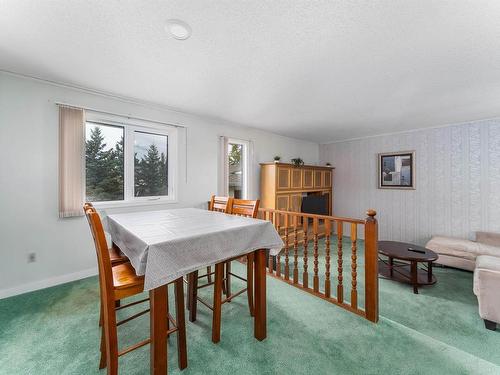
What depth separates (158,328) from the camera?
3.95 ft

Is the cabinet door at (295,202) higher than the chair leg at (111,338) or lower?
higher

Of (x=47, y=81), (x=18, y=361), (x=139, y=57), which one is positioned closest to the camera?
(x=18, y=361)

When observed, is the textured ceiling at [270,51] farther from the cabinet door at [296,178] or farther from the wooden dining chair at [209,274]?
the cabinet door at [296,178]

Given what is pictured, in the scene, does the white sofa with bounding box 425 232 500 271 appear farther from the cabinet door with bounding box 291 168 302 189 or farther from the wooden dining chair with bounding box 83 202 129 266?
the wooden dining chair with bounding box 83 202 129 266

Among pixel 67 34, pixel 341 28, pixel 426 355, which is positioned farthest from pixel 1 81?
pixel 426 355

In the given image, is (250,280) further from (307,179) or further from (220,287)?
(307,179)

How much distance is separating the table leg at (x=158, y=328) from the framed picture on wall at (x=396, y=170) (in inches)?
201

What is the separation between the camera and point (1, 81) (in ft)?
7.53

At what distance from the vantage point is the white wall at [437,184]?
3768 mm

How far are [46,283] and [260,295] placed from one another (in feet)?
8.49

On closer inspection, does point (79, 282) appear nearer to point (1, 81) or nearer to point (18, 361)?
point (18, 361)

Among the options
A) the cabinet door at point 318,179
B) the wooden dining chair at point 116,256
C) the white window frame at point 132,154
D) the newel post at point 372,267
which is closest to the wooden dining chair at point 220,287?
the wooden dining chair at point 116,256

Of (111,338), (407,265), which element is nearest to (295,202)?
(407,265)

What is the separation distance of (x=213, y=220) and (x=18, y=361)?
161 centimetres
